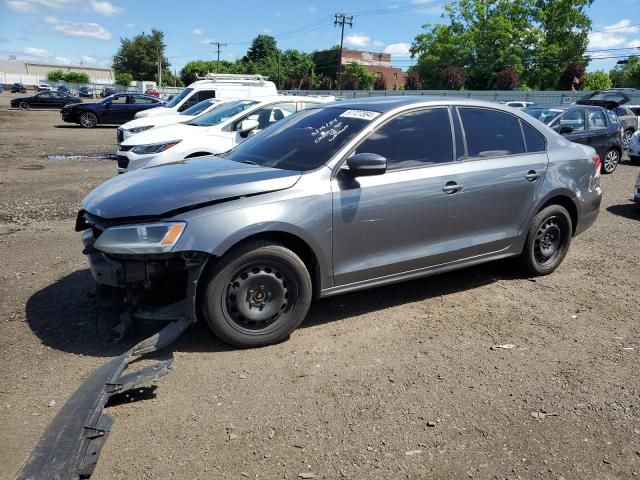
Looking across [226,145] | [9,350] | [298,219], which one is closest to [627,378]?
[298,219]

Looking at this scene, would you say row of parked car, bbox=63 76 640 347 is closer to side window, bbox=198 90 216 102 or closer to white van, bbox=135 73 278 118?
white van, bbox=135 73 278 118

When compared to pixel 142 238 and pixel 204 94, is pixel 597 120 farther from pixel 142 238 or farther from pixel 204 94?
pixel 142 238

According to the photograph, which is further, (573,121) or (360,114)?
(573,121)

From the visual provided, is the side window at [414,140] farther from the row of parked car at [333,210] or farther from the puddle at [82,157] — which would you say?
the puddle at [82,157]

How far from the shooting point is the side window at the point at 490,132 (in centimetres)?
458

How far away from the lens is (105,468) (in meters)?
2.51

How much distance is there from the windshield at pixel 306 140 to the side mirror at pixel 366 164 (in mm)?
239

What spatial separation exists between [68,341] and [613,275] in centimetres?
518

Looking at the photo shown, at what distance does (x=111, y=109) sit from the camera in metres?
23.7

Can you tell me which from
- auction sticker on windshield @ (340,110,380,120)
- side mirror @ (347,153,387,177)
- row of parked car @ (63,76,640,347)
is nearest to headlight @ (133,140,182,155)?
row of parked car @ (63,76,640,347)

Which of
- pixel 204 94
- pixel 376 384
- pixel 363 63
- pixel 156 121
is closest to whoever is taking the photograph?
pixel 376 384

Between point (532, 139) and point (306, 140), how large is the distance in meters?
2.29

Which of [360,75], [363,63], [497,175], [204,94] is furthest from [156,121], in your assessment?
[363,63]

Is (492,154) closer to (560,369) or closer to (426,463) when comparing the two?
(560,369)
